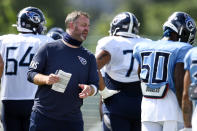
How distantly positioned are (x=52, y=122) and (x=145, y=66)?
115cm

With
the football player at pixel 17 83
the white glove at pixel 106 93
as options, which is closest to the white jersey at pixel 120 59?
→ the white glove at pixel 106 93

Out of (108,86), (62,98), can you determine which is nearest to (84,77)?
(62,98)

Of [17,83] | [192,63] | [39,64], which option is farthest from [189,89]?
[17,83]

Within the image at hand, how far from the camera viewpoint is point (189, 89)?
26.7 feet

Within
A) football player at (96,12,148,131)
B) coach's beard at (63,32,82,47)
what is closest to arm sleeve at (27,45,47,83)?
coach's beard at (63,32,82,47)

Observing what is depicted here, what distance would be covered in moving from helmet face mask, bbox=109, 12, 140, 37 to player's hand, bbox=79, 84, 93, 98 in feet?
6.94

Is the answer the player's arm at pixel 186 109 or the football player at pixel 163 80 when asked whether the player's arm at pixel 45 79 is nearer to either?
the football player at pixel 163 80

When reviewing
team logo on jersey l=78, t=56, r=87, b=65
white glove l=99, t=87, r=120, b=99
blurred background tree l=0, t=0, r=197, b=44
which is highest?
team logo on jersey l=78, t=56, r=87, b=65

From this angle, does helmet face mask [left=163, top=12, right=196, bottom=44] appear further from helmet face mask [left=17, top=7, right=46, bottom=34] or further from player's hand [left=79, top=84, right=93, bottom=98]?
helmet face mask [left=17, top=7, right=46, bottom=34]

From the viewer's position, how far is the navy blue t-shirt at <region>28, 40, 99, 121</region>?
8.61 metres

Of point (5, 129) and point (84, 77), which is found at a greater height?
point (84, 77)

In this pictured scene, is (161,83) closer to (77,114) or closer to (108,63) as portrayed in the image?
(77,114)

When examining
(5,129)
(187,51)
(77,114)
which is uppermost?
(187,51)

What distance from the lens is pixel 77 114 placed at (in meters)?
8.72
